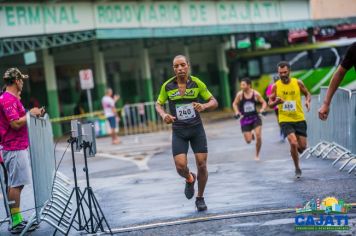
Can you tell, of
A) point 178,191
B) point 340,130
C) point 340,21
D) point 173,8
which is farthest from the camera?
point 340,21

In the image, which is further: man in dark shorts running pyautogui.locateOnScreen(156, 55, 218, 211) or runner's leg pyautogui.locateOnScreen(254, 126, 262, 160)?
runner's leg pyautogui.locateOnScreen(254, 126, 262, 160)

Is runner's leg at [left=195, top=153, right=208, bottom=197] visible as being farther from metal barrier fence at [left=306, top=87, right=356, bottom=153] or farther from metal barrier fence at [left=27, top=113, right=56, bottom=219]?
metal barrier fence at [left=306, top=87, right=356, bottom=153]

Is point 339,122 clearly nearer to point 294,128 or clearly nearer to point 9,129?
point 294,128

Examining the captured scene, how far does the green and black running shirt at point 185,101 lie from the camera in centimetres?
946

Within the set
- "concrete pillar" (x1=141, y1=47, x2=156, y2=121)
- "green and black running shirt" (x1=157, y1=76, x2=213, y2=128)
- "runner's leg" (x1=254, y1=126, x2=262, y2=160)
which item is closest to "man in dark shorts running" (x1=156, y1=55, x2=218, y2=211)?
"green and black running shirt" (x1=157, y1=76, x2=213, y2=128)

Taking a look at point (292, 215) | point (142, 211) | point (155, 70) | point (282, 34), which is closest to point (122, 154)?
point (142, 211)

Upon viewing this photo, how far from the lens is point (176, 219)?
29.1 feet

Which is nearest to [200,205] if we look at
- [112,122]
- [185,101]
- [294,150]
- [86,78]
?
[185,101]

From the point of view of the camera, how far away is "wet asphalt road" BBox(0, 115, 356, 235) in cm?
822

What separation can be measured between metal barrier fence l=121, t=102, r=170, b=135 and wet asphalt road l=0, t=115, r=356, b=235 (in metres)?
11.5

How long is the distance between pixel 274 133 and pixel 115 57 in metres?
17.3

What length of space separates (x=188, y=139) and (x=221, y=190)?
1987 mm

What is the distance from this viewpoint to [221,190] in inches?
444

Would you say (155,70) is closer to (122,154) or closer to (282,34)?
(282,34)
